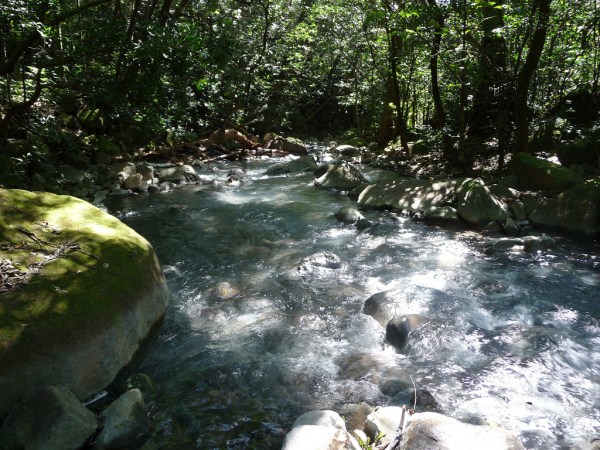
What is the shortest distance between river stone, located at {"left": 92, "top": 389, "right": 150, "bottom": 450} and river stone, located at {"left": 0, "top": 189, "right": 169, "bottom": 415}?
320 millimetres

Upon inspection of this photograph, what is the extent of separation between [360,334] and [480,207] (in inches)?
167

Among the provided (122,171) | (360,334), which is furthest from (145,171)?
(360,334)

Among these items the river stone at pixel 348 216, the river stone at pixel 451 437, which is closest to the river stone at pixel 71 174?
the river stone at pixel 348 216

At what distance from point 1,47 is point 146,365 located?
291 inches

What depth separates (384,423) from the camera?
2.37 meters

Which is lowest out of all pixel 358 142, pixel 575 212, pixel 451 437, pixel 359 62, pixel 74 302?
pixel 451 437

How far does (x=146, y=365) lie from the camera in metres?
3.19

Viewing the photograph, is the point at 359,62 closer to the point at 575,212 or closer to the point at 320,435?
the point at 575,212

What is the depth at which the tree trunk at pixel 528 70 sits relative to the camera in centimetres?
714

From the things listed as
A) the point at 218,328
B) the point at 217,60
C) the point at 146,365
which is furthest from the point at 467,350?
the point at 217,60

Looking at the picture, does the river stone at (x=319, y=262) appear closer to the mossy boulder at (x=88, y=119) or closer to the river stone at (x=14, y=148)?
the river stone at (x=14, y=148)

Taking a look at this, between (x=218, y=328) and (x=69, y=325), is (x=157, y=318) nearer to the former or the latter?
(x=218, y=328)

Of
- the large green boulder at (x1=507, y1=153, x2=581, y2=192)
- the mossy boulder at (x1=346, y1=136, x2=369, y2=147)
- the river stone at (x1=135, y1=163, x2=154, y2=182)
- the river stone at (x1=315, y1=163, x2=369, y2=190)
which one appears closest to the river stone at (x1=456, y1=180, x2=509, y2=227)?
the large green boulder at (x1=507, y1=153, x2=581, y2=192)

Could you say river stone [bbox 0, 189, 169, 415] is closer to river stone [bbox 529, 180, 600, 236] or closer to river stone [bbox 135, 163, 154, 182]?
river stone [bbox 529, 180, 600, 236]
